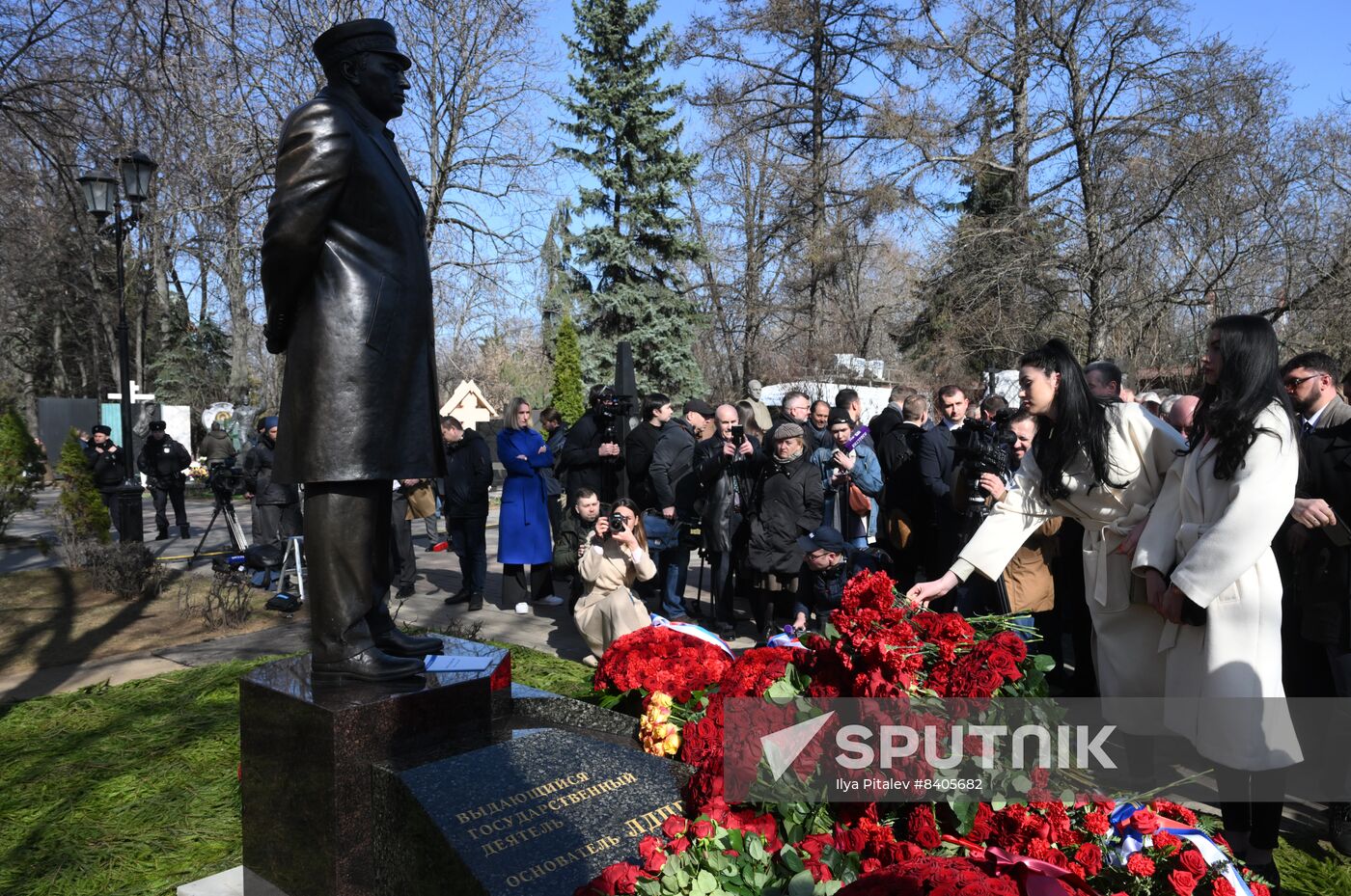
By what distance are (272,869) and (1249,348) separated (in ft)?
13.5

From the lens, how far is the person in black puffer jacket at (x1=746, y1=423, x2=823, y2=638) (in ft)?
24.2

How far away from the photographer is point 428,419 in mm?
3490

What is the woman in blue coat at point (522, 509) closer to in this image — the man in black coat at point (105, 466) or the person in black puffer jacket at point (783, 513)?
the person in black puffer jacket at point (783, 513)

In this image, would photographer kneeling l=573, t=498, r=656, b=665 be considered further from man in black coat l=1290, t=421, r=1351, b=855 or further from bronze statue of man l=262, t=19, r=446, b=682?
man in black coat l=1290, t=421, r=1351, b=855

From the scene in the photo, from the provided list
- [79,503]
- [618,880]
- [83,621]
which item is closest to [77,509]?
[79,503]

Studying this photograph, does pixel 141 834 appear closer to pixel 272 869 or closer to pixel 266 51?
pixel 272 869

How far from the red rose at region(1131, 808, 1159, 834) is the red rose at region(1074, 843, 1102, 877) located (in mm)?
215

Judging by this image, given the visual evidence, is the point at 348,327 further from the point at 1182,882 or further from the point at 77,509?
the point at 77,509

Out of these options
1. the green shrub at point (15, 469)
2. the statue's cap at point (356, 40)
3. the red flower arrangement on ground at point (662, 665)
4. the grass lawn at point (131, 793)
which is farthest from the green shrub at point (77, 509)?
the statue's cap at point (356, 40)

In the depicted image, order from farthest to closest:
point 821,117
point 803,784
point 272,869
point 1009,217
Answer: point 821,117 < point 1009,217 < point 272,869 < point 803,784

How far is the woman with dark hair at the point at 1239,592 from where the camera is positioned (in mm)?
3582

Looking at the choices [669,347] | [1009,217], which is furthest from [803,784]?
[669,347]

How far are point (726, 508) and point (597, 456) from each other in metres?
1.85

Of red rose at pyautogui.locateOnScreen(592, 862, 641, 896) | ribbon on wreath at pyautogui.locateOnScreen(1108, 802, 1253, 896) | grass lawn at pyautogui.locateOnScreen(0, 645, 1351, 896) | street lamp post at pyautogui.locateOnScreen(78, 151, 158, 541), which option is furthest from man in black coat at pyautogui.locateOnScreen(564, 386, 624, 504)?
ribbon on wreath at pyautogui.locateOnScreen(1108, 802, 1253, 896)
